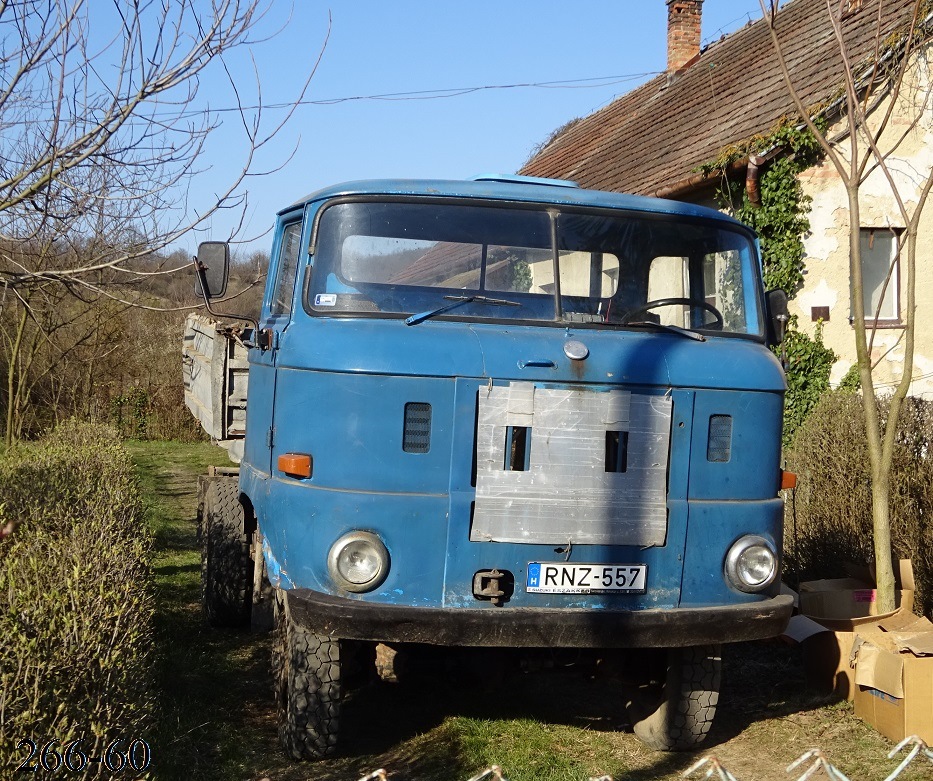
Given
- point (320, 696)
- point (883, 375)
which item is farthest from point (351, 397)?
point (883, 375)

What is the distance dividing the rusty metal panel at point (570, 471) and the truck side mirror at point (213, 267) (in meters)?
1.79

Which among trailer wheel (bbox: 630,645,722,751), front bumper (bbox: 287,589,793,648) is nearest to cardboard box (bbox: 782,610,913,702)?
trailer wheel (bbox: 630,645,722,751)

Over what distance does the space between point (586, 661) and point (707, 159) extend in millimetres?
9461

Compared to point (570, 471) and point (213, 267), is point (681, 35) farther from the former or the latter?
point (570, 471)

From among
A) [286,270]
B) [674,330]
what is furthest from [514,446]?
[286,270]

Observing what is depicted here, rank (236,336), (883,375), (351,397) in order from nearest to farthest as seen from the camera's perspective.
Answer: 1. (351,397)
2. (236,336)
3. (883,375)

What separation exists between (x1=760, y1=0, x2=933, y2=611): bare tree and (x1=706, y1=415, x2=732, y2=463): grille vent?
1863mm

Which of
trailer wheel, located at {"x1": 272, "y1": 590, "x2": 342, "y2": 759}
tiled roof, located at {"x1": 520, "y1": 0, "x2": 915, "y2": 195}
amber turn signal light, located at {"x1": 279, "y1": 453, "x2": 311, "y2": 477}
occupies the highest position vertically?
tiled roof, located at {"x1": 520, "y1": 0, "x2": 915, "y2": 195}

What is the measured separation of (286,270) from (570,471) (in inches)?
79.2

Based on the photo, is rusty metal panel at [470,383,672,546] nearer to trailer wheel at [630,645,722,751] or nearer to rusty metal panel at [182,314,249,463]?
trailer wheel at [630,645,722,751]

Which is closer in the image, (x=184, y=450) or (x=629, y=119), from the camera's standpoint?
(x=629, y=119)

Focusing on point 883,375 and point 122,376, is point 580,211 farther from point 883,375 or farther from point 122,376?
point 122,376

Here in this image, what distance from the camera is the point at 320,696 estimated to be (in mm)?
4660

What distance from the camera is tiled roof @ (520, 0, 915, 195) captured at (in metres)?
12.5
